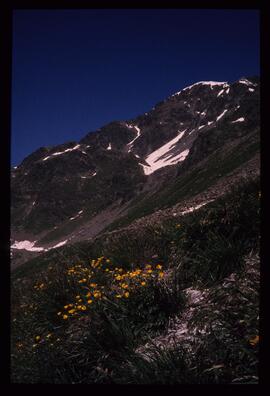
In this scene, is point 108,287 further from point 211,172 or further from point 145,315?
point 211,172

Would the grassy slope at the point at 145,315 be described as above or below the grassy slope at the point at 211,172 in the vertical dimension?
below

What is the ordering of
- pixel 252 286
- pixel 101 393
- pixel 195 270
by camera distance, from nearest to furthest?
pixel 101 393, pixel 252 286, pixel 195 270

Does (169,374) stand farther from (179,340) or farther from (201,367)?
(179,340)

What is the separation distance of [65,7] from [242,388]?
11.1ft

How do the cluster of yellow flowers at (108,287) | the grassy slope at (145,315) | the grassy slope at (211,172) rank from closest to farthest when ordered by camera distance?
the grassy slope at (145,315), the cluster of yellow flowers at (108,287), the grassy slope at (211,172)

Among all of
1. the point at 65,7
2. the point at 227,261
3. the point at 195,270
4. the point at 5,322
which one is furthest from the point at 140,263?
the point at 65,7

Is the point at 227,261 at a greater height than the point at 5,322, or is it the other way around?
the point at 5,322

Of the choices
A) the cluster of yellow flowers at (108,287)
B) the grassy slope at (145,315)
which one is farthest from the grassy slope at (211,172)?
the cluster of yellow flowers at (108,287)

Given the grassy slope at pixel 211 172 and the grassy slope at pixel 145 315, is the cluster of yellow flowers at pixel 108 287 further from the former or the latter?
the grassy slope at pixel 211 172

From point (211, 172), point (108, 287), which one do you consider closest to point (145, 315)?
point (108, 287)

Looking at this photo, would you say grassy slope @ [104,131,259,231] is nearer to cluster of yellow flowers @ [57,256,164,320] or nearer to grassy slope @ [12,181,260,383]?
grassy slope @ [12,181,260,383]

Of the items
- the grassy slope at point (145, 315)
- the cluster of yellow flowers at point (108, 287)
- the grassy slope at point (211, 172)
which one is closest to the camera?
the grassy slope at point (145, 315)

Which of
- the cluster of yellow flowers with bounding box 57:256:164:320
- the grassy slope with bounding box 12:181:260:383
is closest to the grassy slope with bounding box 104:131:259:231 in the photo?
the grassy slope with bounding box 12:181:260:383

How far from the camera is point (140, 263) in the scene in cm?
755
